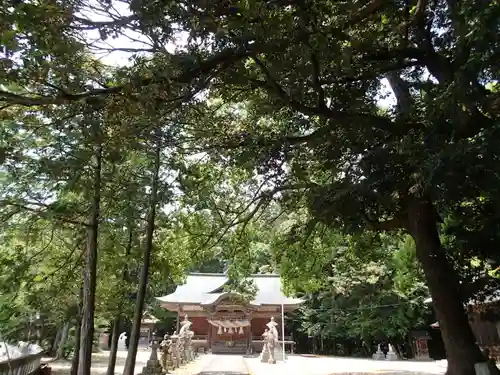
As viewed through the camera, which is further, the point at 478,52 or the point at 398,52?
the point at 398,52

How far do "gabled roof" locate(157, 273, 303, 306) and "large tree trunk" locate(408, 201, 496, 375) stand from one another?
1794cm

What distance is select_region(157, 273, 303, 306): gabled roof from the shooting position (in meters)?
25.9

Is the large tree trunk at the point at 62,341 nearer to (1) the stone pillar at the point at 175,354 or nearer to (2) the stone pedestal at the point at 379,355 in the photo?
(1) the stone pillar at the point at 175,354

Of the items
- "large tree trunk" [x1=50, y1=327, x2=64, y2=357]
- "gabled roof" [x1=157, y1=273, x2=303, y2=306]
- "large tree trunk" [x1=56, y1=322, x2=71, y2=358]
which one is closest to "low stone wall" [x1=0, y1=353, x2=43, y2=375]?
"large tree trunk" [x1=56, y1=322, x2=71, y2=358]

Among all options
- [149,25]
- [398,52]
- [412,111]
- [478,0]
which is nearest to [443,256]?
[412,111]

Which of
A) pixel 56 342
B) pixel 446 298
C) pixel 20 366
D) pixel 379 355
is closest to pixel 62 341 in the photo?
pixel 56 342

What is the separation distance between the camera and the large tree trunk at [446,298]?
6207 millimetres

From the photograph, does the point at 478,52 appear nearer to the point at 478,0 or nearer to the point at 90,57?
the point at 478,0

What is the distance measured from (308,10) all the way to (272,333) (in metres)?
17.9

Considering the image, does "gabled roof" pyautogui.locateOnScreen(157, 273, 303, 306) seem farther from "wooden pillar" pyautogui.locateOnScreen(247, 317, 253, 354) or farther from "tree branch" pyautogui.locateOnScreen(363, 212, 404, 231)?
"tree branch" pyautogui.locateOnScreen(363, 212, 404, 231)

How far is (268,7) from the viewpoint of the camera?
4238 millimetres

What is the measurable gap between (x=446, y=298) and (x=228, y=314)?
2087 centimetres

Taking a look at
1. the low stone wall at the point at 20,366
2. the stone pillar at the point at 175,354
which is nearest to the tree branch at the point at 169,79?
the low stone wall at the point at 20,366

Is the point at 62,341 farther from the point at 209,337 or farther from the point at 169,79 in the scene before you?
the point at 169,79
